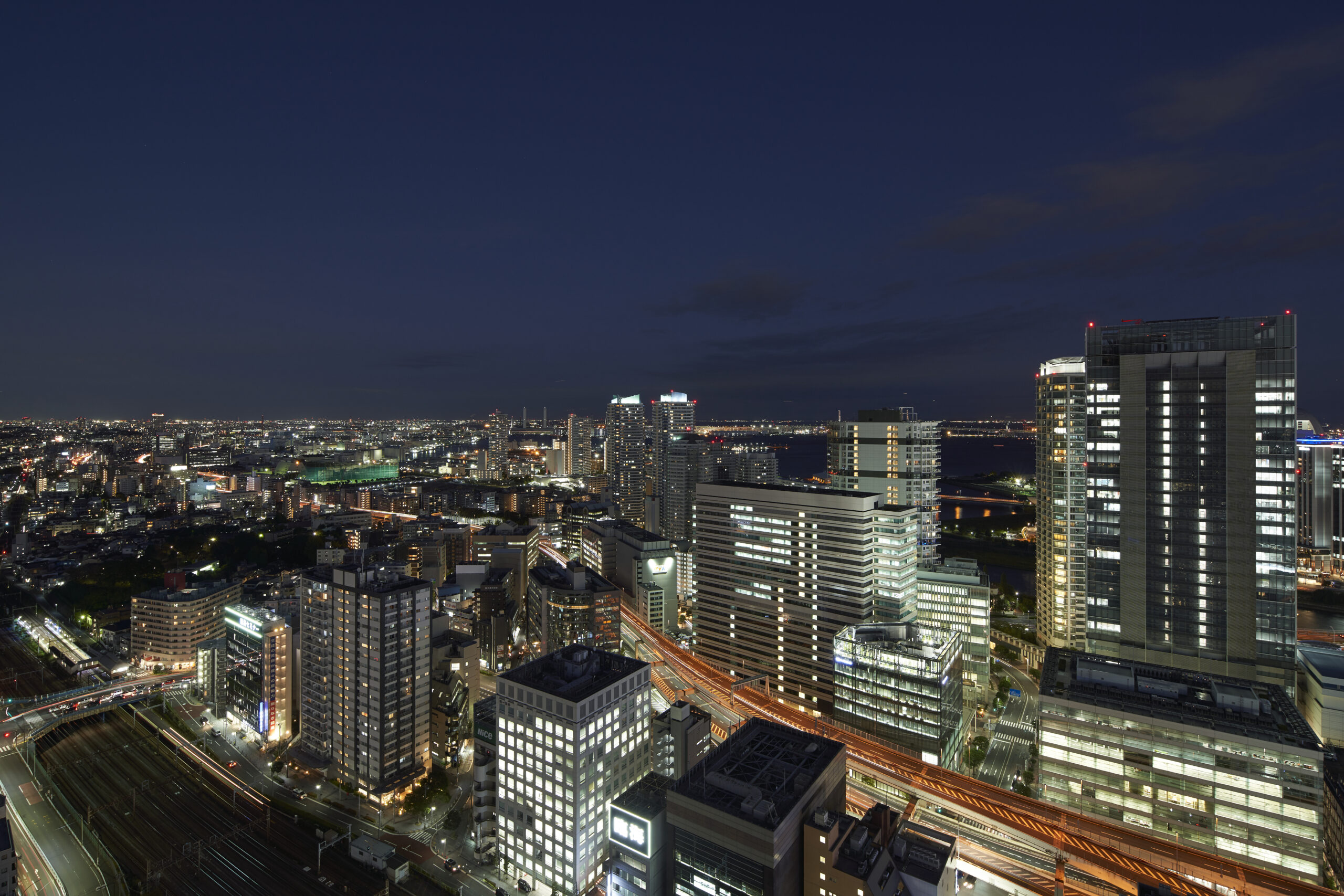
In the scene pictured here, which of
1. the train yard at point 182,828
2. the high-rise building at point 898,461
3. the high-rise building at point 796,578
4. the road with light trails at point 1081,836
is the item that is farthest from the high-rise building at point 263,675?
the high-rise building at point 898,461

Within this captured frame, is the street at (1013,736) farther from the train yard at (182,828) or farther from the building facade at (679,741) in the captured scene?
the train yard at (182,828)

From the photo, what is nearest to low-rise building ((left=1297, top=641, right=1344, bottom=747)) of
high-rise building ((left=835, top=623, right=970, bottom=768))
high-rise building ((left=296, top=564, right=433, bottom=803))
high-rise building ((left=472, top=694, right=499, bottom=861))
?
high-rise building ((left=835, top=623, right=970, bottom=768))

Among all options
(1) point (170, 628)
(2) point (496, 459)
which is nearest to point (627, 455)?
(2) point (496, 459)

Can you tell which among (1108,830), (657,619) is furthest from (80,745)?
(1108,830)

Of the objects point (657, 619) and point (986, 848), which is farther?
point (657, 619)

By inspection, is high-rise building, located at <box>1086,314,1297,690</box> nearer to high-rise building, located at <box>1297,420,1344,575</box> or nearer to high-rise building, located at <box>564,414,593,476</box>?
high-rise building, located at <box>1297,420,1344,575</box>

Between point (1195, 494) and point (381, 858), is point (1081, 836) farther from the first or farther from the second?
point (381, 858)

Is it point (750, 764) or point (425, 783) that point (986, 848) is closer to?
point (750, 764)
